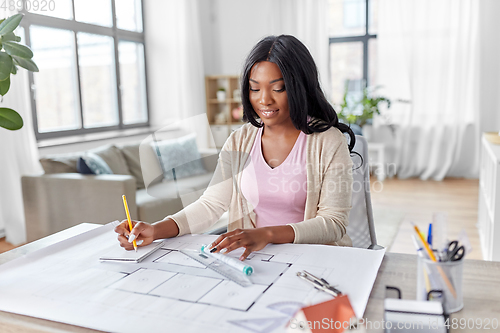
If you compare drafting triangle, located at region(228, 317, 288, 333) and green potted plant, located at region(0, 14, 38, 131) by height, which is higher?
green potted plant, located at region(0, 14, 38, 131)

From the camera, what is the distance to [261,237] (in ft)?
3.24

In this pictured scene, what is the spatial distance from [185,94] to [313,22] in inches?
67.4

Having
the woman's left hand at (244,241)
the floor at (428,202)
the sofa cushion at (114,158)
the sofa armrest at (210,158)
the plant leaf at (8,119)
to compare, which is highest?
the plant leaf at (8,119)

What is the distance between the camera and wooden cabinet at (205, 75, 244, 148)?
5.54m

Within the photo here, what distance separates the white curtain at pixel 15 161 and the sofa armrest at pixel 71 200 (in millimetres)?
278

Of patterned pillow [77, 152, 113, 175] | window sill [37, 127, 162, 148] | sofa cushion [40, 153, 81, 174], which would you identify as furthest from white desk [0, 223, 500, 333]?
window sill [37, 127, 162, 148]

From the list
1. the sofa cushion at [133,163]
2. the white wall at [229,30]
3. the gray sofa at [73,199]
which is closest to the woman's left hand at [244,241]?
the gray sofa at [73,199]

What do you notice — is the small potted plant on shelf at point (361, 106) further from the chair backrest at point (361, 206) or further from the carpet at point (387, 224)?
the chair backrest at point (361, 206)

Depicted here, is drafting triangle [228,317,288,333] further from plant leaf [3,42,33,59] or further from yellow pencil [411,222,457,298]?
plant leaf [3,42,33,59]

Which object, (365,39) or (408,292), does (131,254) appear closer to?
(408,292)

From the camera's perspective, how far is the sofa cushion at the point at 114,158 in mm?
3309

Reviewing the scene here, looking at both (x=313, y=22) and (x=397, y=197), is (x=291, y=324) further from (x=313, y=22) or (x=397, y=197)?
(x=313, y=22)

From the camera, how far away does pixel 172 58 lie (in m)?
5.19

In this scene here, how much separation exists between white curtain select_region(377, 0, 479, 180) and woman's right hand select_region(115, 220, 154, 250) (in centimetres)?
463
